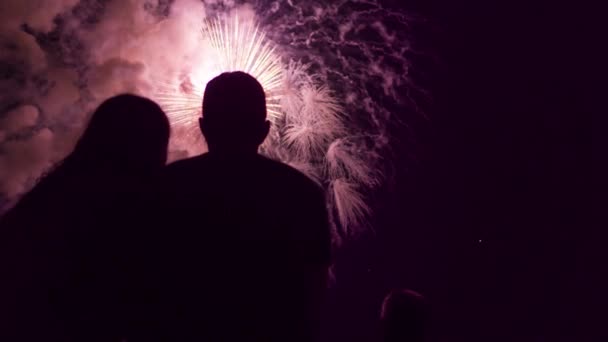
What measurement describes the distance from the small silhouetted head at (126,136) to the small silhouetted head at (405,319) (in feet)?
7.87

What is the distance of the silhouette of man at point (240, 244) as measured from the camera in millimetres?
1153

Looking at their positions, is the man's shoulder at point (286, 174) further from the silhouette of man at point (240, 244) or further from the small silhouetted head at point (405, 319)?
the small silhouetted head at point (405, 319)

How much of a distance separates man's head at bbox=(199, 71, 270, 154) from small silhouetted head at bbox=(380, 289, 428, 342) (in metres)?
2.38

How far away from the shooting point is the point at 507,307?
42.0 ft

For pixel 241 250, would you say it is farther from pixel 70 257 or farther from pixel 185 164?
pixel 70 257

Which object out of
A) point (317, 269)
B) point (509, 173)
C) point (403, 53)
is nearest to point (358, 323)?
point (509, 173)

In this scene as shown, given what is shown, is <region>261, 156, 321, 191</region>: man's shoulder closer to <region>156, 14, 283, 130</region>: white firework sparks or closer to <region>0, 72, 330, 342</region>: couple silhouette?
<region>0, 72, 330, 342</region>: couple silhouette

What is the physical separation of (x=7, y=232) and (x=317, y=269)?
3.59 feet

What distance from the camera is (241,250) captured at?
1216 mm

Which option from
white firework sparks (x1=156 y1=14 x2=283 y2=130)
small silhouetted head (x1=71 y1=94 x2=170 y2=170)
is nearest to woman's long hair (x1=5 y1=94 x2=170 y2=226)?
small silhouetted head (x1=71 y1=94 x2=170 y2=170)

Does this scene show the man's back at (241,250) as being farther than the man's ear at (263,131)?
No

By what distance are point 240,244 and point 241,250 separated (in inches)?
0.7

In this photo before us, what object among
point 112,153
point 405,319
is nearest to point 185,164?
point 112,153

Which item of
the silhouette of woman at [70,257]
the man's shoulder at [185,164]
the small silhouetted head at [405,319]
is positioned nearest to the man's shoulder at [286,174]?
the man's shoulder at [185,164]
